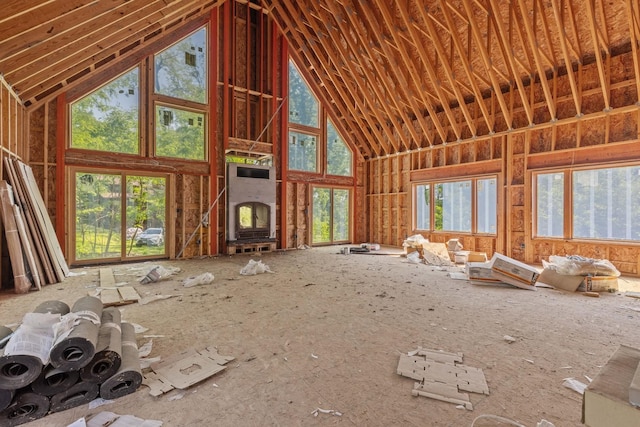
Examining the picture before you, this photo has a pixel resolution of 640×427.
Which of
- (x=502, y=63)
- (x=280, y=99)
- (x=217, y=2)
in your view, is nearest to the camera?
(x=502, y=63)

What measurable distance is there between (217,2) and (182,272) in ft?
25.1

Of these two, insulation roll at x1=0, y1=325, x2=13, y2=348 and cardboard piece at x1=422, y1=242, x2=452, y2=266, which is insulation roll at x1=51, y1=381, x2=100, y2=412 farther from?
cardboard piece at x1=422, y1=242, x2=452, y2=266

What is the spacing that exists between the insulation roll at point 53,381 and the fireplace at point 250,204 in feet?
21.1

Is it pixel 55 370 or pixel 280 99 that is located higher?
pixel 280 99

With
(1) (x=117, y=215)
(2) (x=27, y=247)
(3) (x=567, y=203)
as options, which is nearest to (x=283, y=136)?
(1) (x=117, y=215)

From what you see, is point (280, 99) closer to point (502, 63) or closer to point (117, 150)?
point (117, 150)

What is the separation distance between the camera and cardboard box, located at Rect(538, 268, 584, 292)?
4.91m

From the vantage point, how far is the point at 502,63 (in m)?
7.59

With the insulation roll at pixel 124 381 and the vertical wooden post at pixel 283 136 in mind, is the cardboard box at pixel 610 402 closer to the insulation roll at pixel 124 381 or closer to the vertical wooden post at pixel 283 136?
the insulation roll at pixel 124 381

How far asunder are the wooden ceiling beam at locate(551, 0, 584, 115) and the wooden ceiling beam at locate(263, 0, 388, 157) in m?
5.15

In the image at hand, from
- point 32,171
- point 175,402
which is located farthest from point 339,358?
point 32,171

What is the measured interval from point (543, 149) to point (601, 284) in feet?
12.2

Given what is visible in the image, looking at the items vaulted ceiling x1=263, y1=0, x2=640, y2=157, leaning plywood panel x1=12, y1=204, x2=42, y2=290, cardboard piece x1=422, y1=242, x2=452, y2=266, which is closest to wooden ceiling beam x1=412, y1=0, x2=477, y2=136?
vaulted ceiling x1=263, y1=0, x2=640, y2=157

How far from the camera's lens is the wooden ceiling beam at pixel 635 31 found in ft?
16.4
